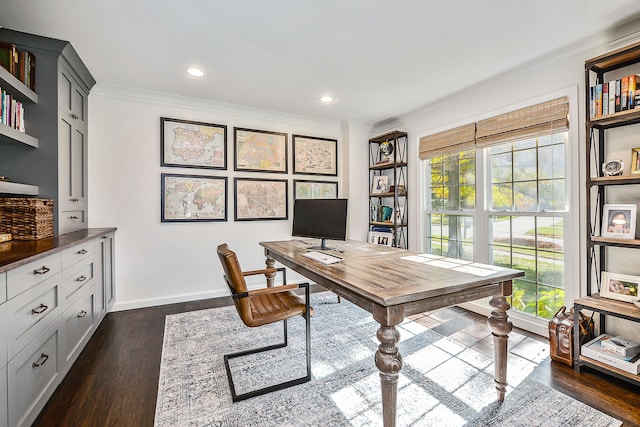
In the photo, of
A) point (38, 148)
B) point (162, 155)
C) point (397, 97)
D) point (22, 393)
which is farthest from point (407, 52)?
point (22, 393)

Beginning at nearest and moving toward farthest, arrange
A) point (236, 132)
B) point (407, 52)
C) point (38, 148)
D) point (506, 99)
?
point (38, 148), point (407, 52), point (506, 99), point (236, 132)

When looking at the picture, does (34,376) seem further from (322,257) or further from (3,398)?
(322,257)

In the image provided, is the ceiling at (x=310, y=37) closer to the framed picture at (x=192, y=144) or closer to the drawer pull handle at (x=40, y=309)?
the framed picture at (x=192, y=144)

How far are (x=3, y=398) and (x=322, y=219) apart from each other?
207cm

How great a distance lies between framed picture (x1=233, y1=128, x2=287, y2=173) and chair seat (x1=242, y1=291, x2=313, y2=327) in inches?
83.5

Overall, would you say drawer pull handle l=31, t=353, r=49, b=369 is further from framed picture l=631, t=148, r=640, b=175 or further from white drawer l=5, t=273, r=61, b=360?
framed picture l=631, t=148, r=640, b=175

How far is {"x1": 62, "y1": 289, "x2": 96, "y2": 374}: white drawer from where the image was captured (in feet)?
6.31

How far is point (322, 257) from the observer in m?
2.18

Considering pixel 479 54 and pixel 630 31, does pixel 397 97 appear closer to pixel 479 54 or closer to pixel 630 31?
pixel 479 54

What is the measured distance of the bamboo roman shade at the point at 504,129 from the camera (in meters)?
2.50

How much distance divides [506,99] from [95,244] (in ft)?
13.3

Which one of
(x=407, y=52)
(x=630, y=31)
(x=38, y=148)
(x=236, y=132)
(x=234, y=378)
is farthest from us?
(x=236, y=132)

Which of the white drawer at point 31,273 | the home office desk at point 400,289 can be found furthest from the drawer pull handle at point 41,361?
the home office desk at point 400,289

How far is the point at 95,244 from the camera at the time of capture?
2.58 m
